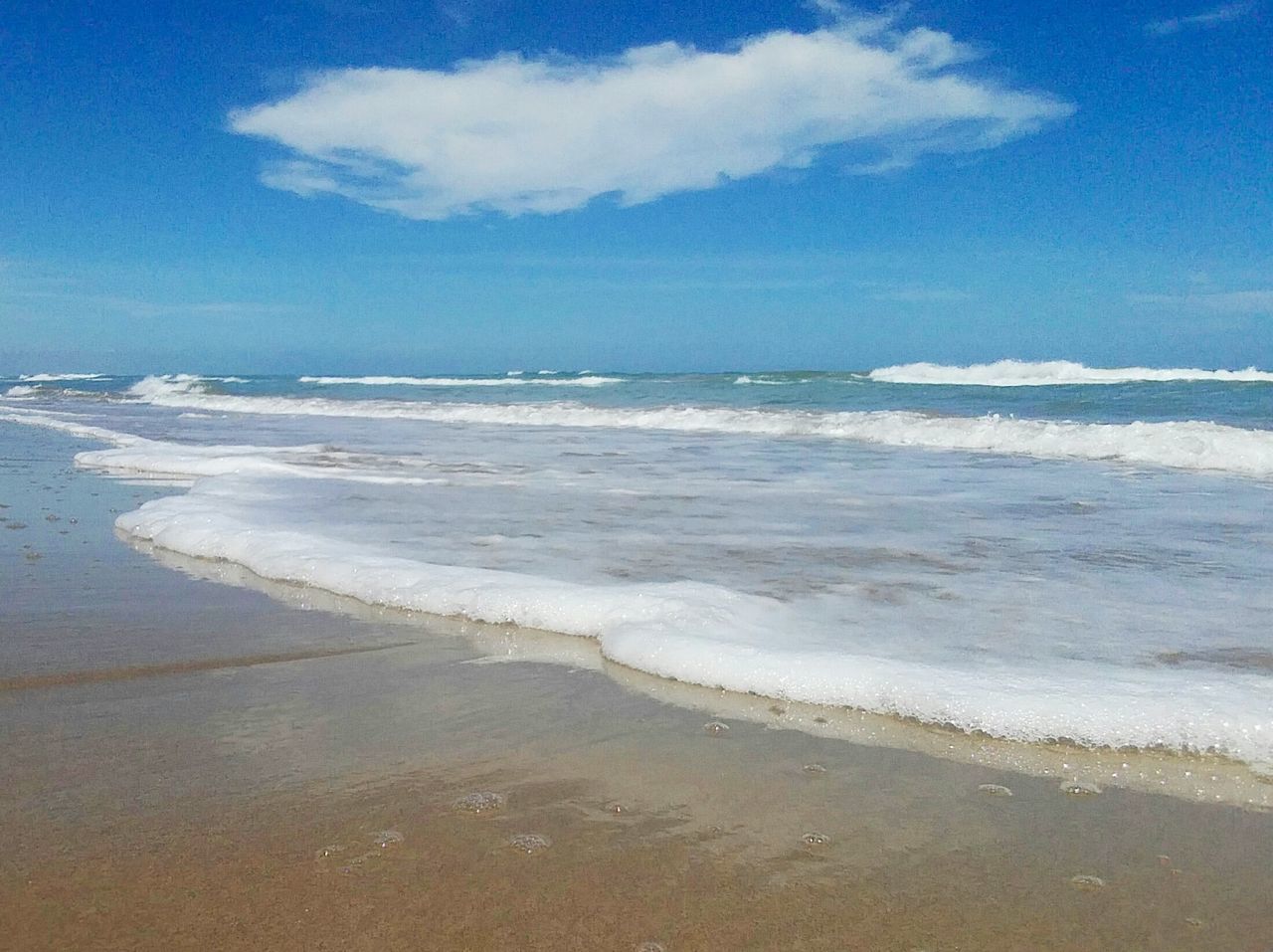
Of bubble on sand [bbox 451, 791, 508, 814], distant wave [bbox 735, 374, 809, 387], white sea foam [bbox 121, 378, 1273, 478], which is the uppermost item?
distant wave [bbox 735, 374, 809, 387]

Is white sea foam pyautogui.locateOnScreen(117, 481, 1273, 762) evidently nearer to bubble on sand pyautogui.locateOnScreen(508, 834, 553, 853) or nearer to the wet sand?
the wet sand

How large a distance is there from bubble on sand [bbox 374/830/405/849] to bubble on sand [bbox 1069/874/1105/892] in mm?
1434

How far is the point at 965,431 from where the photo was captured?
13789mm

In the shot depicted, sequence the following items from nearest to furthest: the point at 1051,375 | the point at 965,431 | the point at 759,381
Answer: the point at 965,431, the point at 1051,375, the point at 759,381

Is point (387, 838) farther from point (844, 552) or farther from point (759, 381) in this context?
point (759, 381)

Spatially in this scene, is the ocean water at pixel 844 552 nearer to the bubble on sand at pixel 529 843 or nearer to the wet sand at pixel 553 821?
the wet sand at pixel 553 821

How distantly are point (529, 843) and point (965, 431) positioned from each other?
12.7m

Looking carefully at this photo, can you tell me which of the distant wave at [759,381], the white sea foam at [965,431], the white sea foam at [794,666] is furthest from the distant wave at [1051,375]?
the white sea foam at [794,666]

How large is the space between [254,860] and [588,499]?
5347mm

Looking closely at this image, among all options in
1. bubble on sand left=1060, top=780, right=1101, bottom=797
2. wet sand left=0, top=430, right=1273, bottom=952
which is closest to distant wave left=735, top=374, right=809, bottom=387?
wet sand left=0, top=430, right=1273, bottom=952

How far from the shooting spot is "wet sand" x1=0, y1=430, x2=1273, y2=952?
1853 mm

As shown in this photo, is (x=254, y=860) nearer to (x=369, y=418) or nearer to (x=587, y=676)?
(x=587, y=676)

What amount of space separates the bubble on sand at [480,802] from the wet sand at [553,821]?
0.07ft

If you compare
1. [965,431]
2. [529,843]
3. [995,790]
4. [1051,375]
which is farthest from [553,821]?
[1051,375]
